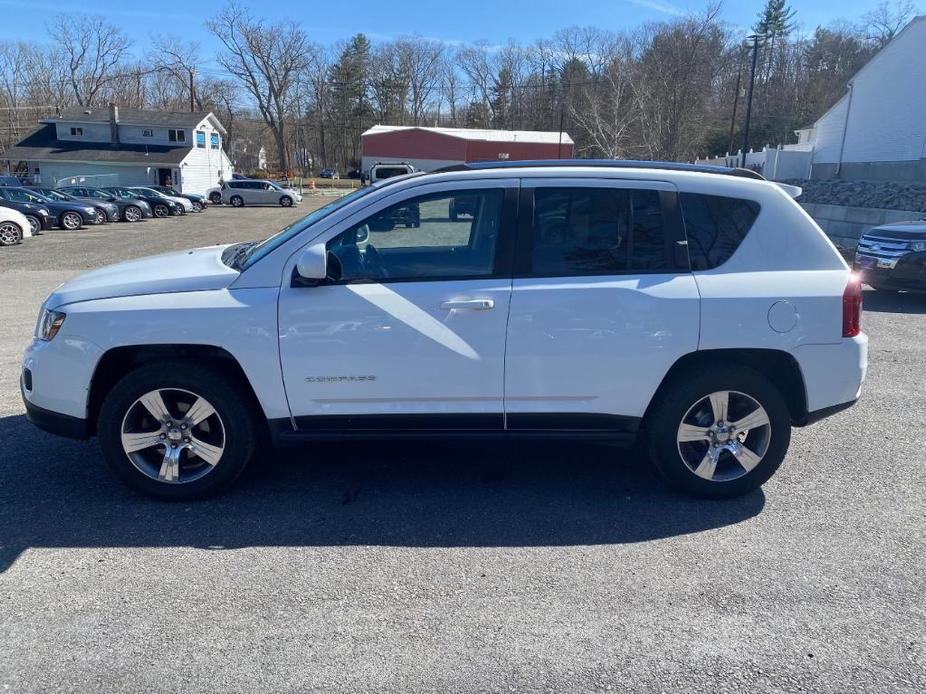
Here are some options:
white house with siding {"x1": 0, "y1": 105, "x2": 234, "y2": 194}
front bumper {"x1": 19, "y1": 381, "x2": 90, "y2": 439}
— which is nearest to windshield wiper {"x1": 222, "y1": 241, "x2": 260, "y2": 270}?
front bumper {"x1": 19, "y1": 381, "x2": 90, "y2": 439}

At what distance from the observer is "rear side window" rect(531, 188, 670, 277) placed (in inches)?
149

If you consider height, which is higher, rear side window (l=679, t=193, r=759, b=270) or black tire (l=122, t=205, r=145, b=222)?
rear side window (l=679, t=193, r=759, b=270)

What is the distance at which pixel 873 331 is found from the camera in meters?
8.64

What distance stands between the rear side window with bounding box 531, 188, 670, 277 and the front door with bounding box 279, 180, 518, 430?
0.65 ft

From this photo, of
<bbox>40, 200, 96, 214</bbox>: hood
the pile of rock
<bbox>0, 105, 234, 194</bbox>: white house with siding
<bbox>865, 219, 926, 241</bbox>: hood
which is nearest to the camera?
<bbox>865, 219, 926, 241</bbox>: hood

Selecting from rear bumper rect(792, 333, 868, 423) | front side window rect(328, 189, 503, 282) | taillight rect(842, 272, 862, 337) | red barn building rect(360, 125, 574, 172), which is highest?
red barn building rect(360, 125, 574, 172)

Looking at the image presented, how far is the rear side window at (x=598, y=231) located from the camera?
3.79 metres

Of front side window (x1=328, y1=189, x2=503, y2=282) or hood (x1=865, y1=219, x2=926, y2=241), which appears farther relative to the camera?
hood (x1=865, y1=219, x2=926, y2=241)

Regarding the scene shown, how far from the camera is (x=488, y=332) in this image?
367cm

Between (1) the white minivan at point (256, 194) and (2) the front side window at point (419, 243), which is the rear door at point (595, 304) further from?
(1) the white minivan at point (256, 194)

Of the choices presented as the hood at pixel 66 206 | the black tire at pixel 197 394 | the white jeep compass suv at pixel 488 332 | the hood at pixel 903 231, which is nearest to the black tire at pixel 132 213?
the hood at pixel 66 206

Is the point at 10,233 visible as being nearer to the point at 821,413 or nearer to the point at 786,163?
the point at 821,413

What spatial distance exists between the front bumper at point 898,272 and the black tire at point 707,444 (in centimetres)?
819

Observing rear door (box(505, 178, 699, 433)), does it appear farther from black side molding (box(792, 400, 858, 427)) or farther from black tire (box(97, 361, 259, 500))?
black tire (box(97, 361, 259, 500))
